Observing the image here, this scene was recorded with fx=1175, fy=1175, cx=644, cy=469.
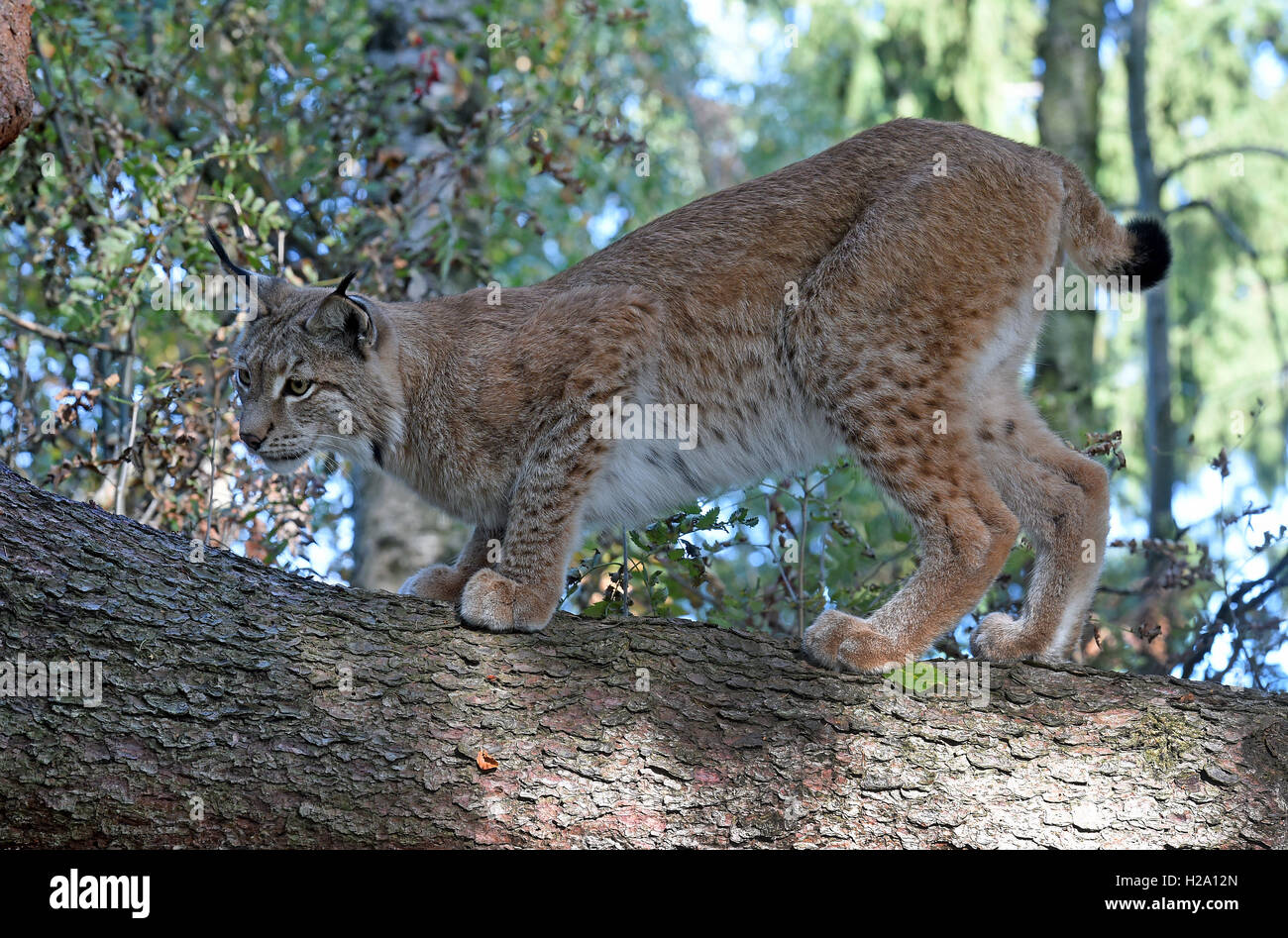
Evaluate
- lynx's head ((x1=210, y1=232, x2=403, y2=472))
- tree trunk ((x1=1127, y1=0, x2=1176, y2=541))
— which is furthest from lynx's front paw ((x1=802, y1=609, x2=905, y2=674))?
tree trunk ((x1=1127, y1=0, x2=1176, y2=541))

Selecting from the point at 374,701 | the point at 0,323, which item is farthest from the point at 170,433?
the point at 374,701

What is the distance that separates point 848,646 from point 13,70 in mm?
3236

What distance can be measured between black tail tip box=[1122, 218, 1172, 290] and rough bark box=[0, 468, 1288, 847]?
1673 mm

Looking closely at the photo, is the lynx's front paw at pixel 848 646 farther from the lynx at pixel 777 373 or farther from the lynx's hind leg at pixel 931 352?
the lynx's hind leg at pixel 931 352

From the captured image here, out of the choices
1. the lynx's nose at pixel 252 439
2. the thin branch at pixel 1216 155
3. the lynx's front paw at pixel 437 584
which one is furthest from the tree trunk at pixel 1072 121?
the lynx's nose at pixel 252 439

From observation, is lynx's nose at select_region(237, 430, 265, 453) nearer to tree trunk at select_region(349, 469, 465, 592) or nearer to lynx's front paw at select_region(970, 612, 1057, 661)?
A: tree trunk at select_region(349, 469, 465, 592)

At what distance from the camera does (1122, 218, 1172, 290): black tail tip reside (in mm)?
4238

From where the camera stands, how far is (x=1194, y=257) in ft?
40.7

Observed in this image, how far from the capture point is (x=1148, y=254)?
4.23 meters

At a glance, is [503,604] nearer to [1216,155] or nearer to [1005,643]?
[1005,643]
